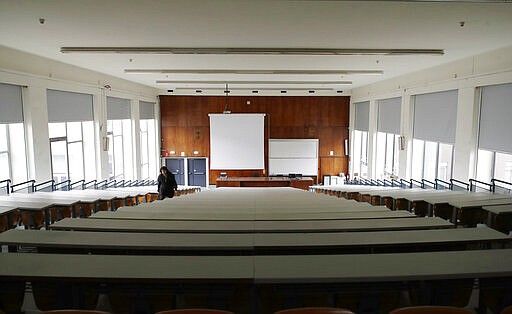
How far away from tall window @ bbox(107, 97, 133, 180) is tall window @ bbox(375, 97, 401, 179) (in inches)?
381

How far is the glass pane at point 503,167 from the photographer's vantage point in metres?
7.71

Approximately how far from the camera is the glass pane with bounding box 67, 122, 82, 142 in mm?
10523

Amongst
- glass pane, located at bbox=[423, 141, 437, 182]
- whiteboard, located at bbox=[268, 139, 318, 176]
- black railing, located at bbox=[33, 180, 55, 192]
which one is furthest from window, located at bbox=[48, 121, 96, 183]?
glass pane, located at bbox=[423, 141, 437, 182]

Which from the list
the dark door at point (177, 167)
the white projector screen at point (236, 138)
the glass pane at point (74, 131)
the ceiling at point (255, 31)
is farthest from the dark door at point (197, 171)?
the ceiling at point (255, 31)

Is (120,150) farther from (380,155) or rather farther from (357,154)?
(357,154)

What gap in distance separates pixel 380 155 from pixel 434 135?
4048 millimetres

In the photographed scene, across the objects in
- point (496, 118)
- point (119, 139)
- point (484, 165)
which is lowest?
point (484, 165)

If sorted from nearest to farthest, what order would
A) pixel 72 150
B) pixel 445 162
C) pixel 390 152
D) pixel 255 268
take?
pixel 255 268 < pixel 445 162 < pixel 72 150 < pixel 390 152

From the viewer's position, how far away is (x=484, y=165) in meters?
8.53

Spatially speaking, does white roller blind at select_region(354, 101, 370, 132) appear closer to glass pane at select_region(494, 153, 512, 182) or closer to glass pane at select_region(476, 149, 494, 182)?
glass pane at select_region(476, 149, 494, 182)

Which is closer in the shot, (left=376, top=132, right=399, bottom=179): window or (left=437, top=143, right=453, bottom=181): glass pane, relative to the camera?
(left=437, top=143, right=453, bottom=181): glass pane

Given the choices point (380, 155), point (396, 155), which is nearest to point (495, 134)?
point (396, 155)

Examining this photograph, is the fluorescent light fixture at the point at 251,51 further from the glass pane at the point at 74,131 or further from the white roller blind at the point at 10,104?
the glass pane at the point at 74,131

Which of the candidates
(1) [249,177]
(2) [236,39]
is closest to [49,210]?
(2) [236,39]
